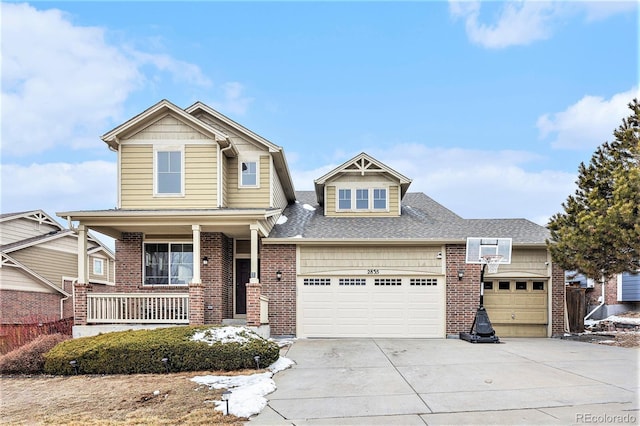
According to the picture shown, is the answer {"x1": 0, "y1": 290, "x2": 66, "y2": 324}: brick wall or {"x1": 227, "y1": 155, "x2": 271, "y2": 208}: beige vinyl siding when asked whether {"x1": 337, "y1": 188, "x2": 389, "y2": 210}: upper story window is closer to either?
{"x1": 227, "y1": 155, "x2": 271, "y2": 208}: beige vinyl siding

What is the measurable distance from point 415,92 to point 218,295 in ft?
35.2

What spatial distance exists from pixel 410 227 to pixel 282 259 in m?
4.40

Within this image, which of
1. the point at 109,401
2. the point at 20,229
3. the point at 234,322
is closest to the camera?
the point at 109,401

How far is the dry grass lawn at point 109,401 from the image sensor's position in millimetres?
6022

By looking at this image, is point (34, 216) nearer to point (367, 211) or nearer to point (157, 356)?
point (367, 211)

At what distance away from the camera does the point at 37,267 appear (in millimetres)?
20094

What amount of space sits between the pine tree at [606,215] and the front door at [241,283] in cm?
965

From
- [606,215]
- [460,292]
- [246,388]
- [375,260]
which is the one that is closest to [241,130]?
[375,260]

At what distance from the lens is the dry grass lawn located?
19.8ft

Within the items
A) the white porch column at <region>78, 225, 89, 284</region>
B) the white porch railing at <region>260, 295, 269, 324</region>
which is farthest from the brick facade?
the white porch column at <region>78, 225, 89, 284</region>

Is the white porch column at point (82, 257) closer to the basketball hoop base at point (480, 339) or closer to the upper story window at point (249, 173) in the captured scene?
the upper story window at point (249, 173)

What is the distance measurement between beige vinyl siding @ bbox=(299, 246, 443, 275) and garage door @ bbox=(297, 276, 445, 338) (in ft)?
0.86

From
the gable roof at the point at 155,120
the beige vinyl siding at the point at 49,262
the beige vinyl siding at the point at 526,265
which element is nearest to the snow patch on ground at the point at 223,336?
the gable roof at the point at 155,120

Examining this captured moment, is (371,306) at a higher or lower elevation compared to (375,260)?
lower
